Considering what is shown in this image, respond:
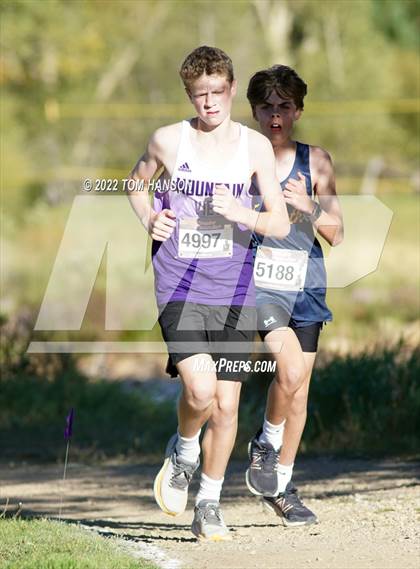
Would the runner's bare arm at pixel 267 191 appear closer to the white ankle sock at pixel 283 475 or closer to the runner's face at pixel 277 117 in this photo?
the runner's face at pixel 277 117

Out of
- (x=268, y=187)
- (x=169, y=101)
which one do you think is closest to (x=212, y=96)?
(x=268, y=187)

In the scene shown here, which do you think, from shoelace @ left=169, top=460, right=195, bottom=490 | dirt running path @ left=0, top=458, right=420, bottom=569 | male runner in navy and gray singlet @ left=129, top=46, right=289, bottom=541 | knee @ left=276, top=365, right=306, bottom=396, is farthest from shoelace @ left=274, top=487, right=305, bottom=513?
male runner in navy and gray singlet @ left=129, top=46, right=289, bottom=541

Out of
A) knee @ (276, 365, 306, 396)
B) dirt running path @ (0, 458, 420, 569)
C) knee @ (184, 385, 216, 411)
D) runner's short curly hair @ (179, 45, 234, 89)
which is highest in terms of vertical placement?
runner's short curly hair @ (179, 45, 234, 89)

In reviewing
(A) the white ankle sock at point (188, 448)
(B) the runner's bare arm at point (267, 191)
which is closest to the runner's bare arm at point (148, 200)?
(B) the runner's bare arm at point (267, 191)

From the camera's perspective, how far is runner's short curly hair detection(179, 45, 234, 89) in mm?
5969

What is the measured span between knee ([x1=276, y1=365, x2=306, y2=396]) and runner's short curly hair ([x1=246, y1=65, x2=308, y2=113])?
1291 millimetres

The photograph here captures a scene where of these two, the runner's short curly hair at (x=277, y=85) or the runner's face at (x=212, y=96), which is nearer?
the runner's face at (x=212, y=96)

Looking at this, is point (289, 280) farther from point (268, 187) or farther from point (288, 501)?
point (288, 501)

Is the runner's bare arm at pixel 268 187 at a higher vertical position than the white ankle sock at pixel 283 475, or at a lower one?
higher

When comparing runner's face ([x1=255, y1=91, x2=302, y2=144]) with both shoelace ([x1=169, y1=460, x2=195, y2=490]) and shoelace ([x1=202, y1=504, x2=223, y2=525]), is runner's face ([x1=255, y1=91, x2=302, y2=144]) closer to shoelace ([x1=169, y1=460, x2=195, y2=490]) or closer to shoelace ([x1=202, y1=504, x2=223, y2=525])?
shoelace ([x1=169, y1=460, x2=195, y2=490])

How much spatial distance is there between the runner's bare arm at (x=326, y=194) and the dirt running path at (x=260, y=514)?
1445 millimetres

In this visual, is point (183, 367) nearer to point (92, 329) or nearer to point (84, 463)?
point (84, 463)

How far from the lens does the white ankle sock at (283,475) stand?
22.5 ft

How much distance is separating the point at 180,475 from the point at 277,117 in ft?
5.88
